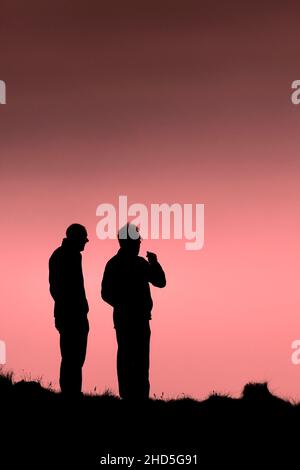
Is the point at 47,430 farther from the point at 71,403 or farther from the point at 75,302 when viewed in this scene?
the point at 75,302

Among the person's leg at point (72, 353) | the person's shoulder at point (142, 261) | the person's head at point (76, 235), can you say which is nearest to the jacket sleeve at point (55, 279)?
the person's head at point (76, 235)

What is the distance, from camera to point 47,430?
9.70 meters

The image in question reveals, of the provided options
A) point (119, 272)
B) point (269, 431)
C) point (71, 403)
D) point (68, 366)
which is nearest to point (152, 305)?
point (119, 272)

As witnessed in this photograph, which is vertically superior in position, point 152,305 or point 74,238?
point 74,238

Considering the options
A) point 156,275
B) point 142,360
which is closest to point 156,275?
point 156,275

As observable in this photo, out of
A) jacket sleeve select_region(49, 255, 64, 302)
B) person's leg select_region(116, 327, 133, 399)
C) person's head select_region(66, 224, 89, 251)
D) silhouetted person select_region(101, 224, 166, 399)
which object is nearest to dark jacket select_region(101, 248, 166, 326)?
silhouetted person select_region(101, 224, 166, 399)

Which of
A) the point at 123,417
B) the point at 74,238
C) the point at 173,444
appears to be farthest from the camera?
the point at 74,238

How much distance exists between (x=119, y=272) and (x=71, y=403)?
225 cm

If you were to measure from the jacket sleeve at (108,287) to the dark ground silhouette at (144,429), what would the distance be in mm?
1603

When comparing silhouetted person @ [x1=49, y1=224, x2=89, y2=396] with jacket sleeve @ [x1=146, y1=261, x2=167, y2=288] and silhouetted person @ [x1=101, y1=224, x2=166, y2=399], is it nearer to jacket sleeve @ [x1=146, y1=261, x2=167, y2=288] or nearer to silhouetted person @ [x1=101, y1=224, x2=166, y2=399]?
silhouetted person @ [x1=101, y1=224, x2=166, y2=399]

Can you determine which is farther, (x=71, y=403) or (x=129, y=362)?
(x=129, y=362)

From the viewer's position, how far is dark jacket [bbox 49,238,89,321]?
12266 millimetres

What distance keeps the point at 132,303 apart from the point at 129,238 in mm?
927

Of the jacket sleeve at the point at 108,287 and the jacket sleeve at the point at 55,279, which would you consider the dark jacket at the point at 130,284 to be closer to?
the jacket sleeve at the point at 108,287
